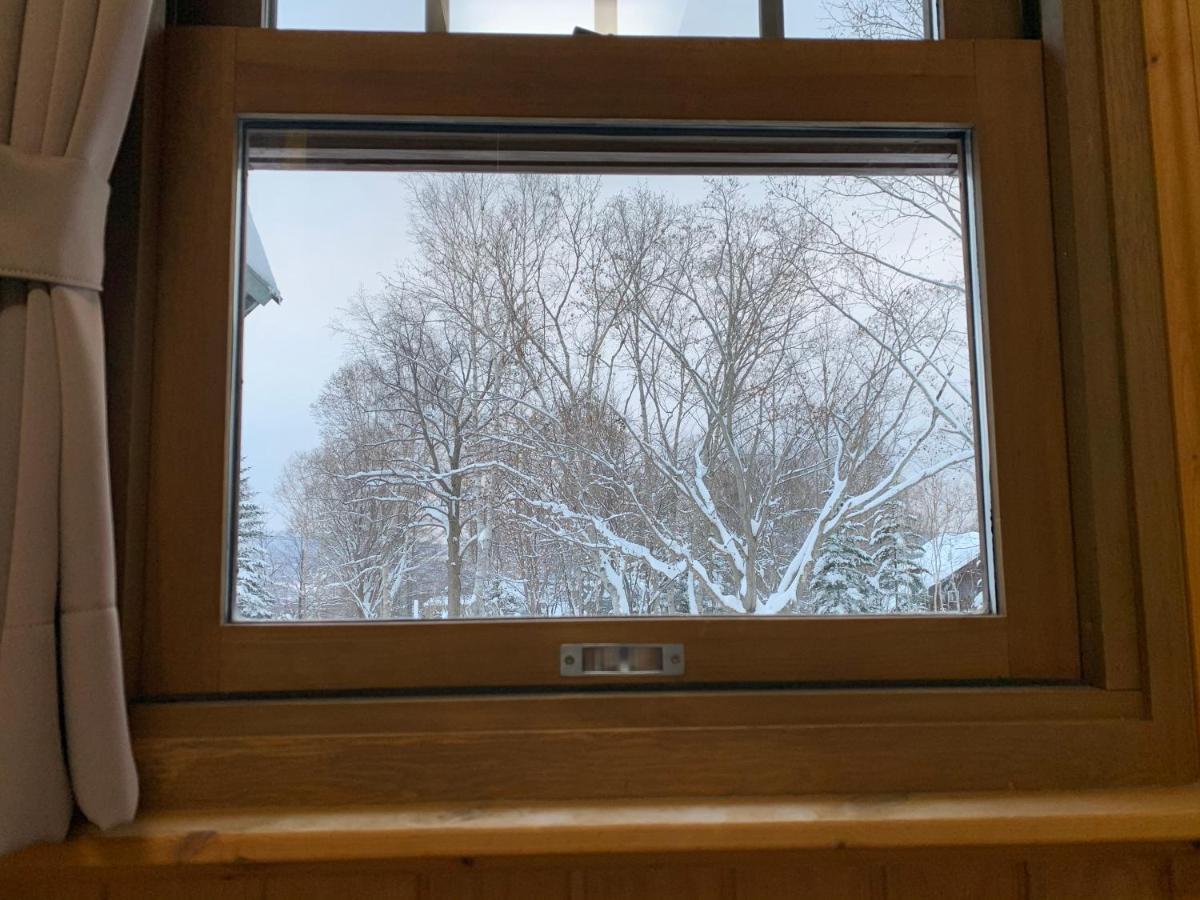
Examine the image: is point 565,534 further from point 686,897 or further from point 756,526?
point 686,897

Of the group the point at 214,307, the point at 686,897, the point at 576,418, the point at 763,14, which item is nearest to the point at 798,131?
the point at 763,14

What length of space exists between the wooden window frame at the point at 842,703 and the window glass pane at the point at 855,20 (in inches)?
8.2

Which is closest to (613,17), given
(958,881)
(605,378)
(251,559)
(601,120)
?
(601,120)

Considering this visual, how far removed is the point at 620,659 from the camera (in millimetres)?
911

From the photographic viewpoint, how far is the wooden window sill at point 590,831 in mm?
757

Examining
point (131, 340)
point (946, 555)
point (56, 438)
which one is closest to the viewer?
point (56, 438)

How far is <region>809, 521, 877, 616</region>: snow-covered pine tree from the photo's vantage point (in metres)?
0.95

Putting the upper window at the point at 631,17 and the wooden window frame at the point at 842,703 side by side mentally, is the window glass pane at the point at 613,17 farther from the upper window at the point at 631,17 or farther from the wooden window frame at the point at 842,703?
the wooden window frame at the point at 842,703

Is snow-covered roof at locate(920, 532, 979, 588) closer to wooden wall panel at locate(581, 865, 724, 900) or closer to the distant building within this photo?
the distant building

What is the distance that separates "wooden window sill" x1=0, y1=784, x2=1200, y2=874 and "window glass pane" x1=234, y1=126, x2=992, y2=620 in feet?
0.70

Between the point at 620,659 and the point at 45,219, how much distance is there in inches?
27.6

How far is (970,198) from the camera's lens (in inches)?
39.5

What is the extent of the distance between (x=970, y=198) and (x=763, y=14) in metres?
0.34

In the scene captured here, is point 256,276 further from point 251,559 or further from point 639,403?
point 639,403
